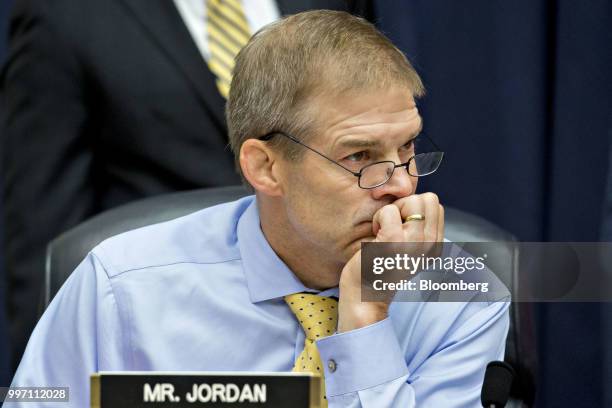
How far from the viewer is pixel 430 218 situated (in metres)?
1.50

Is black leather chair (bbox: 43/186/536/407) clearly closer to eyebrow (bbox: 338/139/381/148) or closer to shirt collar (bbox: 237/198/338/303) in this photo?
shirt collar (bbox: 237/198/338/303)

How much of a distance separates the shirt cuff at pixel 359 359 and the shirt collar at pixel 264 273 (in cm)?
16

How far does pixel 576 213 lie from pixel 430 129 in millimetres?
398

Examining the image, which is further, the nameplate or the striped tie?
the striped tie

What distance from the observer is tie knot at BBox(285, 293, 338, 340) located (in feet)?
4.97

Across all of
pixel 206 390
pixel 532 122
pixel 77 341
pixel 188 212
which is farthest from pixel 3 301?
pixel 206 390

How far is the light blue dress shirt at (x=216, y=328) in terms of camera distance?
4.84 ft

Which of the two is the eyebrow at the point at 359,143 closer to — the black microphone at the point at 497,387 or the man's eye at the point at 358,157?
the man's eye at the point at 358,157

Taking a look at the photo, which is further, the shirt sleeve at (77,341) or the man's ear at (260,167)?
the man's ear at (260,167)

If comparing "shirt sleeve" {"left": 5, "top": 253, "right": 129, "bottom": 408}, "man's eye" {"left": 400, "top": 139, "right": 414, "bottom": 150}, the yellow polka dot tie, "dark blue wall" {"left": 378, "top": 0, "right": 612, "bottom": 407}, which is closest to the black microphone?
the yellow polka dot tie

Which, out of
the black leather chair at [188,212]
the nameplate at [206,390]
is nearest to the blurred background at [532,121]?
the black leather chair at [188,212]

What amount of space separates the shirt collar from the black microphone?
373 millimetres

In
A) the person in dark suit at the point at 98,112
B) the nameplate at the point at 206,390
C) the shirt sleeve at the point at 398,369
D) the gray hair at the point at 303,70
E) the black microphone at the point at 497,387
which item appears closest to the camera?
the nameplate at the point at 206,390

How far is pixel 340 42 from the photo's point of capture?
1529mm
